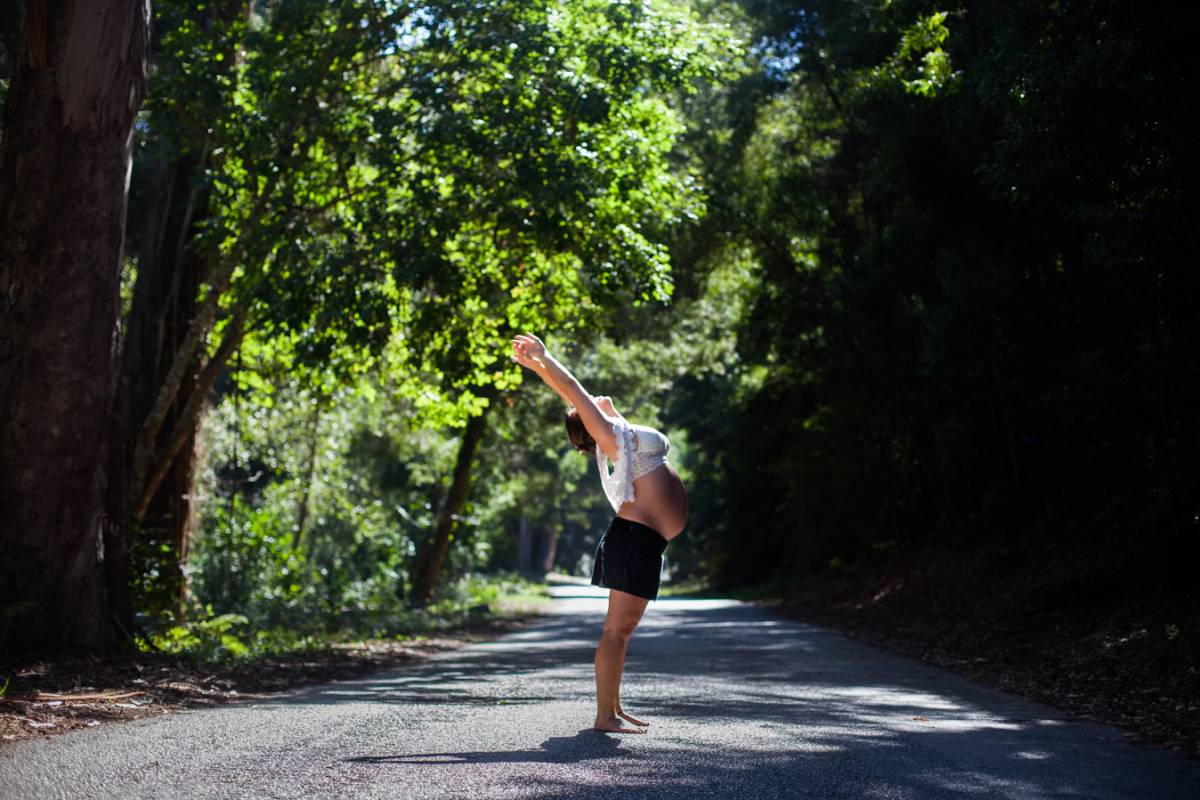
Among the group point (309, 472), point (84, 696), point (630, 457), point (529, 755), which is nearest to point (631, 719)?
point (529, 755)

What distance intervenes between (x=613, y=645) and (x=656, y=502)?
0.80 metres

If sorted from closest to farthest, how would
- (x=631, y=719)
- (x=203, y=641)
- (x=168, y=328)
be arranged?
(x=631, y=719) < (x=203, y=641) < (x=168, y=328)

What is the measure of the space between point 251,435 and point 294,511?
447cm

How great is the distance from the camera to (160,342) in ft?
50.1

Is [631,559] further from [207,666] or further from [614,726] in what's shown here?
[207,666]

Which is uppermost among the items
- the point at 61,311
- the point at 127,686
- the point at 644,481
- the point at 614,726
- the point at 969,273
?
the point at 969,273

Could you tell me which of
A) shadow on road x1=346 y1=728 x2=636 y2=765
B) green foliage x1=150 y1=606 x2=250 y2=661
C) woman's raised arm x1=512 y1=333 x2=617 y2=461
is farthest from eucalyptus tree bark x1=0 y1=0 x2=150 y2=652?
woman's raised arm x1=512 y1=333 x2=617 y2=461

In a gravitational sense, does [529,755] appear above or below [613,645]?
below

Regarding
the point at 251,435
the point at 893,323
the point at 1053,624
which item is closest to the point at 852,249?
the point at 893,323

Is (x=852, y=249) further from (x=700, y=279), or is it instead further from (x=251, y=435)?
(x=251, y=435)

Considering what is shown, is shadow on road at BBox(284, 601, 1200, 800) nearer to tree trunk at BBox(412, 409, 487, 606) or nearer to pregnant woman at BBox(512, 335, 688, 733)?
pregnant woman at BBox(512, 335, 688, 733)

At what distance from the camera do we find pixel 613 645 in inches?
242

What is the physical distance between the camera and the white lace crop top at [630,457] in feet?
19.7

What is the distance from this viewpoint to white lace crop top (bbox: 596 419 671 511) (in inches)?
237
